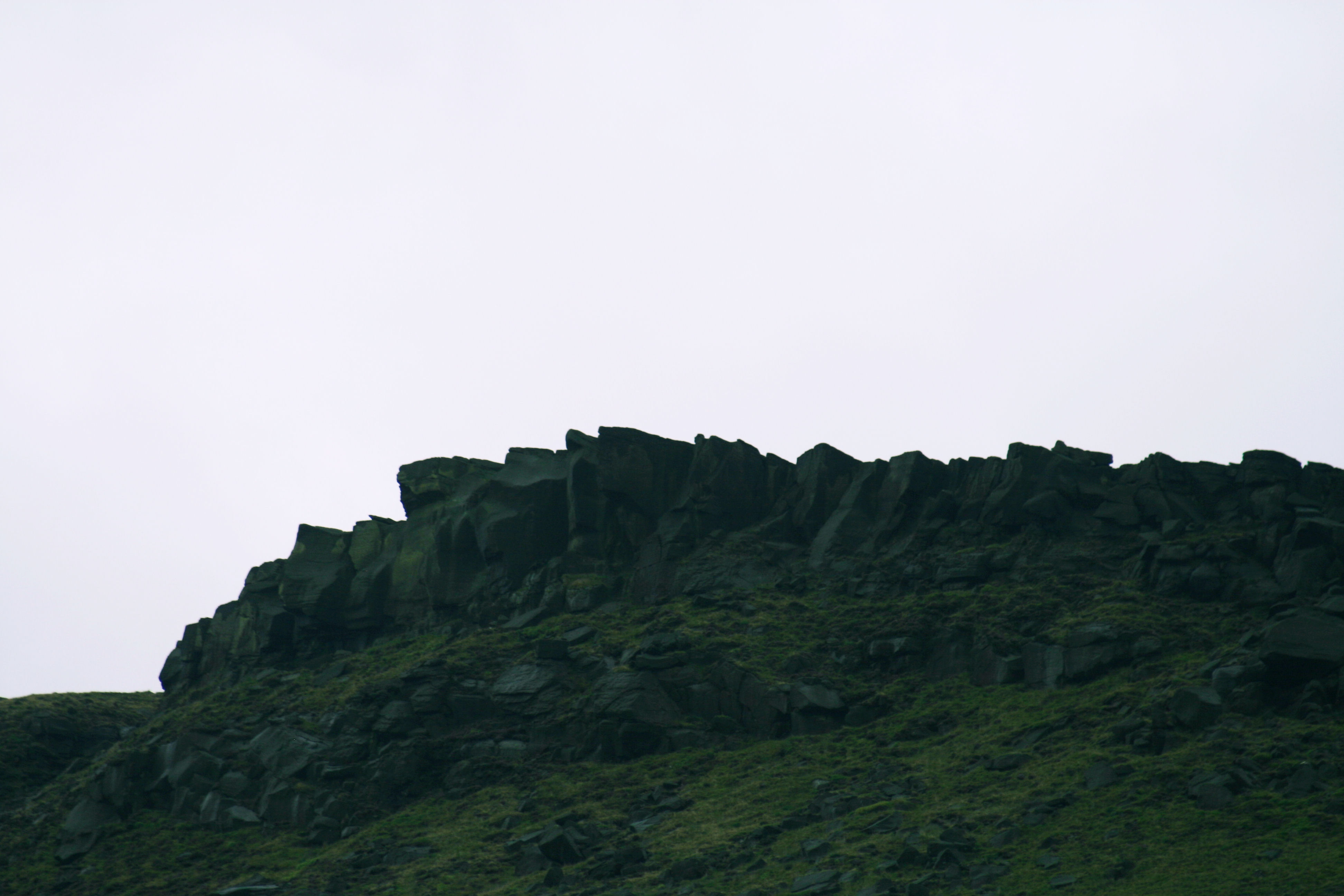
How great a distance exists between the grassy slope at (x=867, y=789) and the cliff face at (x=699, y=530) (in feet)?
9.49

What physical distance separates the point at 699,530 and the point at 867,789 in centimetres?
2427

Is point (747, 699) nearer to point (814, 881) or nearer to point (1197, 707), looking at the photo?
point (814, 881)

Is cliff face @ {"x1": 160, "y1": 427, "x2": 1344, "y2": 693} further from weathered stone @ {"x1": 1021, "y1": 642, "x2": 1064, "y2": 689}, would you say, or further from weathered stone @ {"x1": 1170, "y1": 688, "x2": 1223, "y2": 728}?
weathered stone @ {"x1": 1170, "y1": 688, "x2": 1223, "y2": 728}

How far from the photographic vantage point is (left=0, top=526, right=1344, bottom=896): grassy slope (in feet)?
86.6

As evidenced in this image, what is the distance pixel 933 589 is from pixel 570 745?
17.7 meters

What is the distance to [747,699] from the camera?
4350 cm

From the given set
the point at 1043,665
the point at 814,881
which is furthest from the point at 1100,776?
the point at 1043,665

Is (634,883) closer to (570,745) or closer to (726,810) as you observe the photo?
(726,810)

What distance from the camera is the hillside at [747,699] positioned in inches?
1167

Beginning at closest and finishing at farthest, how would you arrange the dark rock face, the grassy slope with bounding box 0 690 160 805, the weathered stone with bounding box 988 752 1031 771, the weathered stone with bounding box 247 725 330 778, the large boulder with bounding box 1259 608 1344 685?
1. the large boulder with bounding box 1259 608 1344 685
2. the weathered stone with bounding box 988 752 1031 771
3. the dark rock face
4. the weathered stone with bounding box 247 725 330 778
5. the grassy slope with bounding box 0 690 160 805

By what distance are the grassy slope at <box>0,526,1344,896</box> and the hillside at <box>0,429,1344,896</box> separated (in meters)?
0.16

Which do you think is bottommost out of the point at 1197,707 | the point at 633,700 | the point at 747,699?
the point at 1197,707

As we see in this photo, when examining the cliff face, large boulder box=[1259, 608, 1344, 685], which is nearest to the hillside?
large boulder box=[1259, 608, 1344, 685]

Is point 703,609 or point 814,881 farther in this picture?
point 703,609
